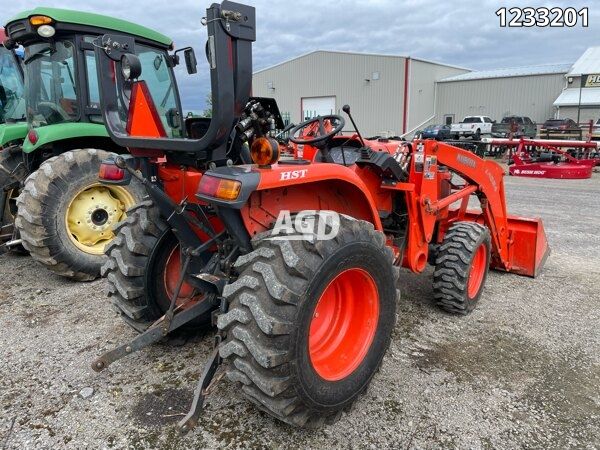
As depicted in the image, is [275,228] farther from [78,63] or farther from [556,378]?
[78,63]

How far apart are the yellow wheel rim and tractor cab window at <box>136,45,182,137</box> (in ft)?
3.21

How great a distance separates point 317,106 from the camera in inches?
1382

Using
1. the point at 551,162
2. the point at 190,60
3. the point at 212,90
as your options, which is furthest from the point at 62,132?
the point at 551,162

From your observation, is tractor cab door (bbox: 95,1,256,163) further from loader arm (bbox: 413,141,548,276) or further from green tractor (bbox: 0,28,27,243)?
green tractor (bbox: 0,28,27,243)

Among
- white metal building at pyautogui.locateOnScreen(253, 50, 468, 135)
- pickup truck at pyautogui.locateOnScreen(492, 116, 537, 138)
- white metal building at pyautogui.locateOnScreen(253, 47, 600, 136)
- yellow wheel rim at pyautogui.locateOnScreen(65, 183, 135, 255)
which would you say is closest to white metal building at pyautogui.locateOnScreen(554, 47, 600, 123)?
white metal building at pyautogui.locateOnScreen(253, 47, 600, 136)

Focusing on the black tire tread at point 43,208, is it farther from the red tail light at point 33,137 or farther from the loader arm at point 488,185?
the loader arm at point 488,185

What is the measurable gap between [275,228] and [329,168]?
0.49 m

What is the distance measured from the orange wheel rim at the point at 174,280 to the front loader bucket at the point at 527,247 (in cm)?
341

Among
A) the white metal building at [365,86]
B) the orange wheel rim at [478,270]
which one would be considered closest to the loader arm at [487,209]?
the orange wheel rim at [478,270]

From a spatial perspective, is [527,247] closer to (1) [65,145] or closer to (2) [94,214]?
(2) [94,214]

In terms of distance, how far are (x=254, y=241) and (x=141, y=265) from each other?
0.92m

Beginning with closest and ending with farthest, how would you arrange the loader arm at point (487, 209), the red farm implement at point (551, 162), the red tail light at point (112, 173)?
the red tail light at point (112, 173) < the loader arm at point (487, 209) < the red farm implement at point (551, 162)

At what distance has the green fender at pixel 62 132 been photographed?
449 cm

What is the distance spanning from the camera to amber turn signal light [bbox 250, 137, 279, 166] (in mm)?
2254
